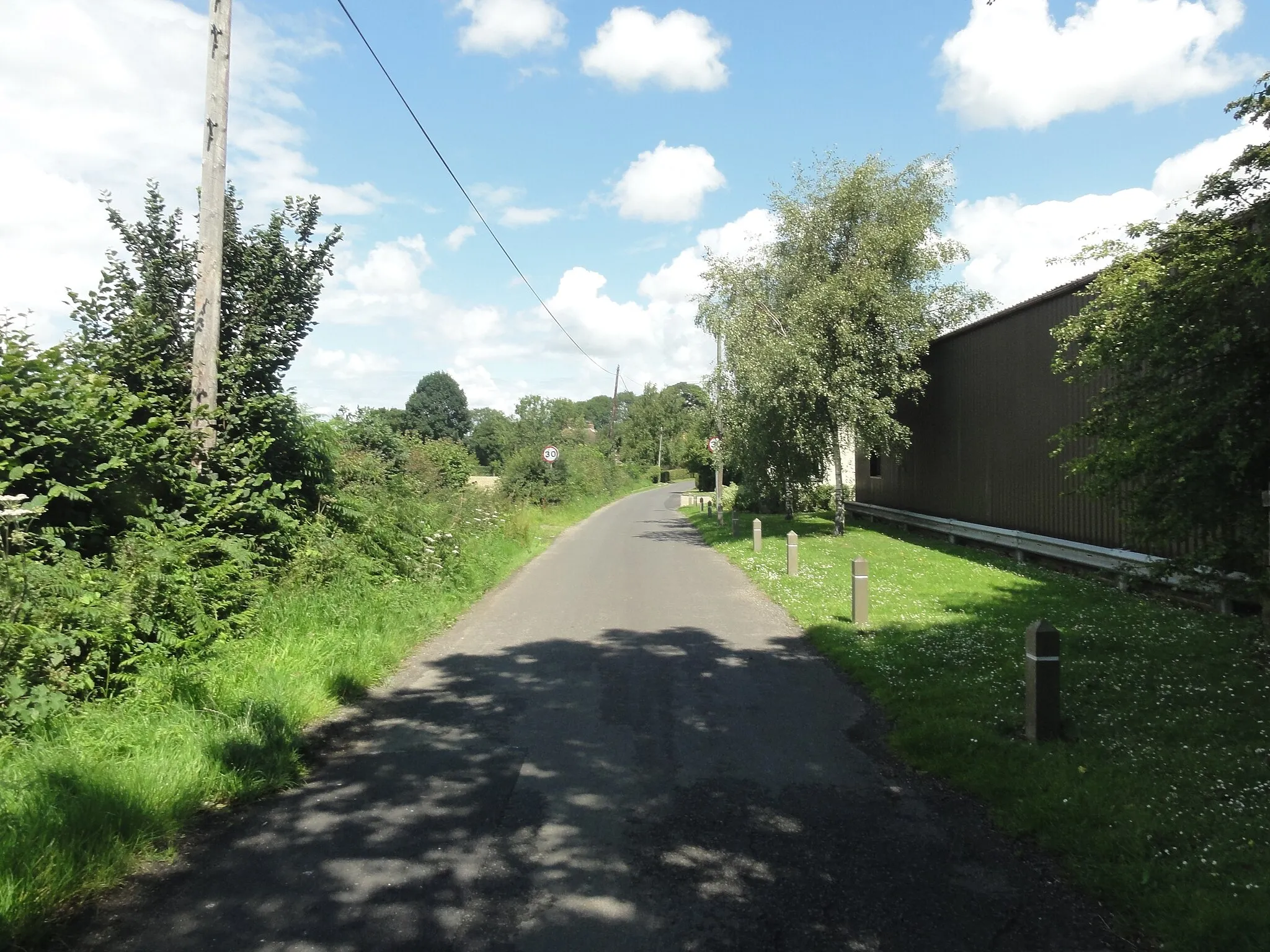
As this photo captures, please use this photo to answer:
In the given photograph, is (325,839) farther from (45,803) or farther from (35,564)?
(35,564)

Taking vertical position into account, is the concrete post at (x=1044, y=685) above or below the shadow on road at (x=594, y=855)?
above

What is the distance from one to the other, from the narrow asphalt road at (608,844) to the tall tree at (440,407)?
270ft

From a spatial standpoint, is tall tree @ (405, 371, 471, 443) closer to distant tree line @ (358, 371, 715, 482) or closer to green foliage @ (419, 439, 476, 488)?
distant tree line @ (358, 371, 715, 482)

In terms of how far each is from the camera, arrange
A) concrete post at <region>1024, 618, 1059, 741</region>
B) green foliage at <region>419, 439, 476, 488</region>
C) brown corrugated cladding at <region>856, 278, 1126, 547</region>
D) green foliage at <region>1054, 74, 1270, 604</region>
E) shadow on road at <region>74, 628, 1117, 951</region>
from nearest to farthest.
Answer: shadow on road at <region>74, 628, 1117, 951</region>
concrete post at <region>1024, 618, 1059, 741</region>
green foliage at <region>1054, 74, 1270, 604</region>
brown corrugated cladding at <region>856, 278, 1126, 547</region>
green foliage at <region>419, 439, 476, 488</region>

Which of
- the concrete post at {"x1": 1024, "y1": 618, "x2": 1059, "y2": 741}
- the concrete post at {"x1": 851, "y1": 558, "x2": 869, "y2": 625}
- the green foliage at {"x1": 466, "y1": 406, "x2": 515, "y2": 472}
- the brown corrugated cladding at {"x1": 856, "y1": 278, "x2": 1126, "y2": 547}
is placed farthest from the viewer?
the green foliage at {"x1": 466, "y1": 406, "x2": 515, "y2": 472}

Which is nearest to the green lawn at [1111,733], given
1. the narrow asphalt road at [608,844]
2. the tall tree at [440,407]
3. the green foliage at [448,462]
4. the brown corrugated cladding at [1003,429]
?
the narrow asphalt road at [608,844]

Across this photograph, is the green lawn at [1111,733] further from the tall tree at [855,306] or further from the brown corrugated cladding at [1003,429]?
the tall tree at [855,306]

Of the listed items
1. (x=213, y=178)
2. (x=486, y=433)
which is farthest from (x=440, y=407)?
(x=213, y=178)

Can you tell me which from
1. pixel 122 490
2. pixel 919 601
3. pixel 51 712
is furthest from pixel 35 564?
pixel 919 601

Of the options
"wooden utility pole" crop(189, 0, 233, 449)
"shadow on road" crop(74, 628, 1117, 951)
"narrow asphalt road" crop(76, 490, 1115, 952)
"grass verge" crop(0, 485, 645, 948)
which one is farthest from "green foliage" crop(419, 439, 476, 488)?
"shadow on road" crop(74, 628, 1117, 951)

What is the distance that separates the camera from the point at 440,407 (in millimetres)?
92000

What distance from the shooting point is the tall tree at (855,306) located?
67.5 feet

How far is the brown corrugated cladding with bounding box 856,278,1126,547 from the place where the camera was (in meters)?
14.4

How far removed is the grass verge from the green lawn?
4441 millimetres
